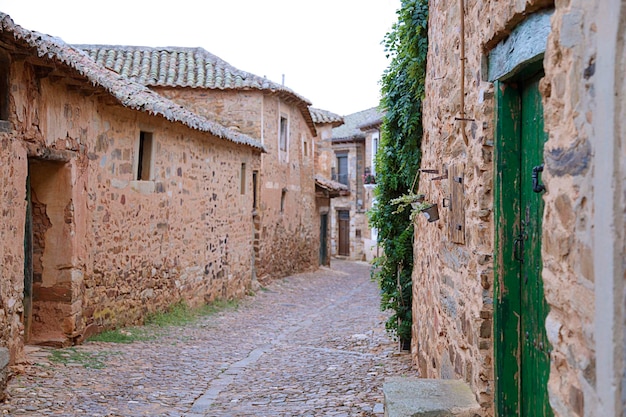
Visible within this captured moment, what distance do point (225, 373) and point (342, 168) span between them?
27102mm

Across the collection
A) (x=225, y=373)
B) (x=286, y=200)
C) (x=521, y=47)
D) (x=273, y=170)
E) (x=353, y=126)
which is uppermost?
(x=353, y=126)

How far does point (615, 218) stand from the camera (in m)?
1.57

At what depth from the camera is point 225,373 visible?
669cm

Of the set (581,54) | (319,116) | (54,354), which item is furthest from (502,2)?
(319,116)

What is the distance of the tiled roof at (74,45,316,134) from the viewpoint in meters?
16.4

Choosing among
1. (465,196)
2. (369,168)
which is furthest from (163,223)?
(369,168)

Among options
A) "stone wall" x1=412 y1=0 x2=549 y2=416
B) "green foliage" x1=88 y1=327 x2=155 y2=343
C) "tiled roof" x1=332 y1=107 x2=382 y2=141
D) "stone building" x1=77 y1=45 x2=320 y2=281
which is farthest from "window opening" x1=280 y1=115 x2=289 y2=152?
"stone wall" x1=412 y1=0 x2=549 y2=416

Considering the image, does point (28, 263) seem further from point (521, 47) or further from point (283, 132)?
point (283, 132)

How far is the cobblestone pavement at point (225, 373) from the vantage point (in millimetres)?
5172

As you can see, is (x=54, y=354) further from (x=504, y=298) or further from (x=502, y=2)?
(x=502, y=2)

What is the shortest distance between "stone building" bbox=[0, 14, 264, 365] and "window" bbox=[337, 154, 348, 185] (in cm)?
2081

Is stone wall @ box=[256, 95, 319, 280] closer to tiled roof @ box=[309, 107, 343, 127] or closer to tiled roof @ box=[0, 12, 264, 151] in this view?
tiled roof @ box=[309, 107, 343, 127]

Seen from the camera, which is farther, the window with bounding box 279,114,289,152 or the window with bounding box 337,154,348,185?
the window with bounding box 337,154,348,185

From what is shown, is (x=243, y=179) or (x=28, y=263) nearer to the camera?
(x=28, y=263)
